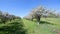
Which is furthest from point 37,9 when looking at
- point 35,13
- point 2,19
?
point 2,19

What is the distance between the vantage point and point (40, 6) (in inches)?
1811

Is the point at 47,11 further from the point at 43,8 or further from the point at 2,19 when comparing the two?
the point at 2,19

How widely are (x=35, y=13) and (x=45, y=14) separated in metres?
3.08

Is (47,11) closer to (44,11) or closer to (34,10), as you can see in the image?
(44,11)

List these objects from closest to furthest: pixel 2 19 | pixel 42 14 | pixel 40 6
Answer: pixel 42 14 → pixel 40 6 → pixel 2 19

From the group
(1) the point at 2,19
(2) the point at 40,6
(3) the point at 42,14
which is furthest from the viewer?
(1) the point at 2,19

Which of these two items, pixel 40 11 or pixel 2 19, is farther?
pixel 2 19

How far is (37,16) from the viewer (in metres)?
43.8

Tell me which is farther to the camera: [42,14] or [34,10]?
[34,10]

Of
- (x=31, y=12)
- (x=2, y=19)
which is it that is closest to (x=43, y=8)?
(x=31, y=12)

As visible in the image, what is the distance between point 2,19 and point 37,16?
530 inches

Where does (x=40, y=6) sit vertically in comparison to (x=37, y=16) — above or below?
above

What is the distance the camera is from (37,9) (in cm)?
4534

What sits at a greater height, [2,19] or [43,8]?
[43,8]
